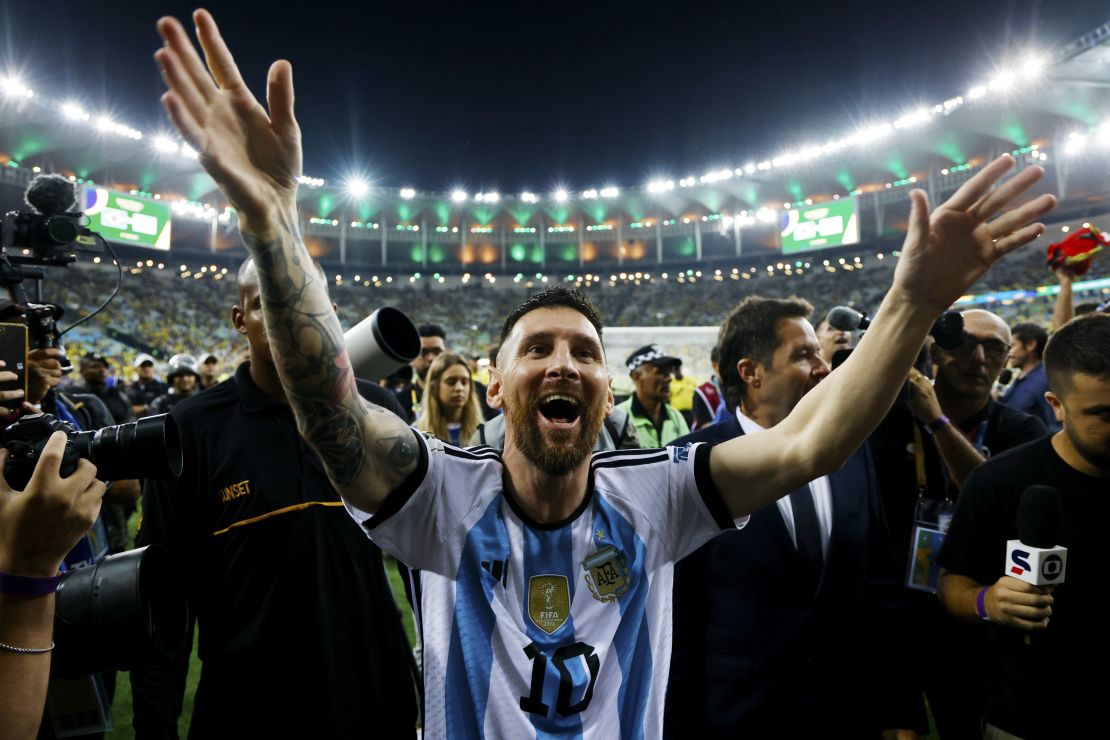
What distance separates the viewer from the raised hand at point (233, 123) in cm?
127

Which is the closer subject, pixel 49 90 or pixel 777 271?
pixel 49 90

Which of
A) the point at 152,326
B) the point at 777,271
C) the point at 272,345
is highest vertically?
the point at 777,271

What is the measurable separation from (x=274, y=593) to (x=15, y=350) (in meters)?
1.00

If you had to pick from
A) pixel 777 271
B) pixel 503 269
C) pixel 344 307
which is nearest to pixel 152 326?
pixel 344 307

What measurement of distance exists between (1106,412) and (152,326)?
1415 inches

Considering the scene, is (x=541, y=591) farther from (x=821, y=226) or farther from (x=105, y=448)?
(x=821, y=226)

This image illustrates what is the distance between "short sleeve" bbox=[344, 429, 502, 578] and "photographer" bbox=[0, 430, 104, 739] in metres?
0.57

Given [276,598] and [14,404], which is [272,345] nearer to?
[14,404]

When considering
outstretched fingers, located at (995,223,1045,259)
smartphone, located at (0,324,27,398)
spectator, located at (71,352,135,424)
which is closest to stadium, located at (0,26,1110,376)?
spectator, located at (71,352,135,424)

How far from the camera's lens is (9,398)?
1.53 m

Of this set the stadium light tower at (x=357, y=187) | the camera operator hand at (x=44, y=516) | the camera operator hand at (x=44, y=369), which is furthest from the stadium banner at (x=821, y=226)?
the camera operator hand at (x=44, y=516)

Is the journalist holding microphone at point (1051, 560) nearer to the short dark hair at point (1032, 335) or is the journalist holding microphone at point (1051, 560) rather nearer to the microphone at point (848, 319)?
the microphone at point (848, 319)

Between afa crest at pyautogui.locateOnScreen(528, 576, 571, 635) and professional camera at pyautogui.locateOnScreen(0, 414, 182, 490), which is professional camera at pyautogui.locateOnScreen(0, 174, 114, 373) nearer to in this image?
professional camera at pyautogui.locateOnScreen(0, 414, 182, 490)

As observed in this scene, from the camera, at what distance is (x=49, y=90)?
2439cm
